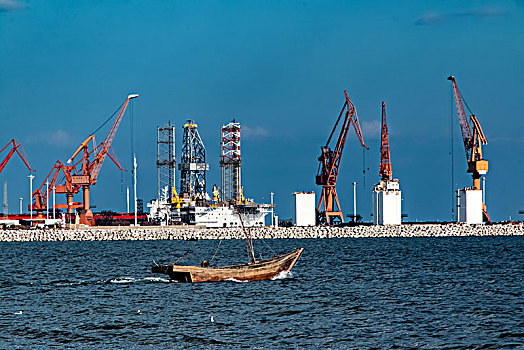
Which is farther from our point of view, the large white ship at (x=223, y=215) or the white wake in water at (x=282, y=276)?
the large white ship at (x=223, y=215)

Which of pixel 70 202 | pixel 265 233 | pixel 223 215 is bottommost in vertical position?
pixel 265 233

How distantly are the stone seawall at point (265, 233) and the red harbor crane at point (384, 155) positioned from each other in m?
14.9

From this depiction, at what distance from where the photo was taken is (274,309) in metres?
44.8

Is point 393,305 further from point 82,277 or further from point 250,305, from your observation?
point 82,277

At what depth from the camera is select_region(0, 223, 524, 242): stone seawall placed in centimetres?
15312

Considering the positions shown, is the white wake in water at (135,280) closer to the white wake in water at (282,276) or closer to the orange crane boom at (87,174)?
the white wake in water at (282,276)

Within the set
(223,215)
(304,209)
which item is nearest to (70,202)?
(223,215)

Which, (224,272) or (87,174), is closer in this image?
(224,272)

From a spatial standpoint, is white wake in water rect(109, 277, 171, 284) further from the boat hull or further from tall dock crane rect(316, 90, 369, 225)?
tall dock crane rect(316, 90, 369, 225)

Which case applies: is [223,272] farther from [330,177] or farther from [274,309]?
[330,177]

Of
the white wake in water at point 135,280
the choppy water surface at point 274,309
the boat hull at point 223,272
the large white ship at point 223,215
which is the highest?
the large white ship at point 223,215

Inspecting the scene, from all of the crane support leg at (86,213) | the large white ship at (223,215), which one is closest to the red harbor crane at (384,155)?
the large white ship at (223,215)

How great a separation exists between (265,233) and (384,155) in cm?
4048

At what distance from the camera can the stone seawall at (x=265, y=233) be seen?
153125 mm
